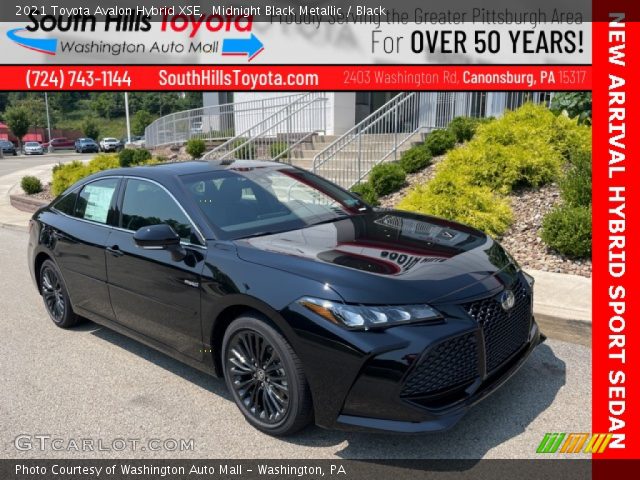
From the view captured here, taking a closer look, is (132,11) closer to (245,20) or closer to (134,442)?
(245,20)

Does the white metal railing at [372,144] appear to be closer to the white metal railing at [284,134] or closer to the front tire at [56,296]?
the white metal railing at [284,134]

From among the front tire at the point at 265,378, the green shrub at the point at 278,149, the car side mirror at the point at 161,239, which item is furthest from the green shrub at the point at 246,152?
the front tire at the point at 265,378

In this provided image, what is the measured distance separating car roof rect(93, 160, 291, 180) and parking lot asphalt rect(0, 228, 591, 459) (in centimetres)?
155

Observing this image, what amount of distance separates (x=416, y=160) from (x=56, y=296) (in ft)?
20.8

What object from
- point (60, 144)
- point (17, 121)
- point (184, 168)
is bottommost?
point (60, 144)

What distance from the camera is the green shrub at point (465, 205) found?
6.82 m

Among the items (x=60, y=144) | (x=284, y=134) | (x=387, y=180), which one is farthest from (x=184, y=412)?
(x=60, y=144)

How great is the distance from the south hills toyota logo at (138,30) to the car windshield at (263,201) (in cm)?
780

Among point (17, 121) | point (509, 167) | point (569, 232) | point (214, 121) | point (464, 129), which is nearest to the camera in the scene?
point (569, 232)

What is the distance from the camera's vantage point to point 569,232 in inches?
236

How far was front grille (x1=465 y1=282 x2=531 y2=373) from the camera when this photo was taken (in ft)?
10.1

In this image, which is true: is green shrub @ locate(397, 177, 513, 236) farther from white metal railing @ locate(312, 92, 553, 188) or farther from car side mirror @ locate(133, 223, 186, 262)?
car side mirror @ locate(133, 223, 186, 262)

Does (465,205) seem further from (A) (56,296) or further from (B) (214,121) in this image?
(B) (214,121)

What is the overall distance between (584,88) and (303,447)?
638cm
